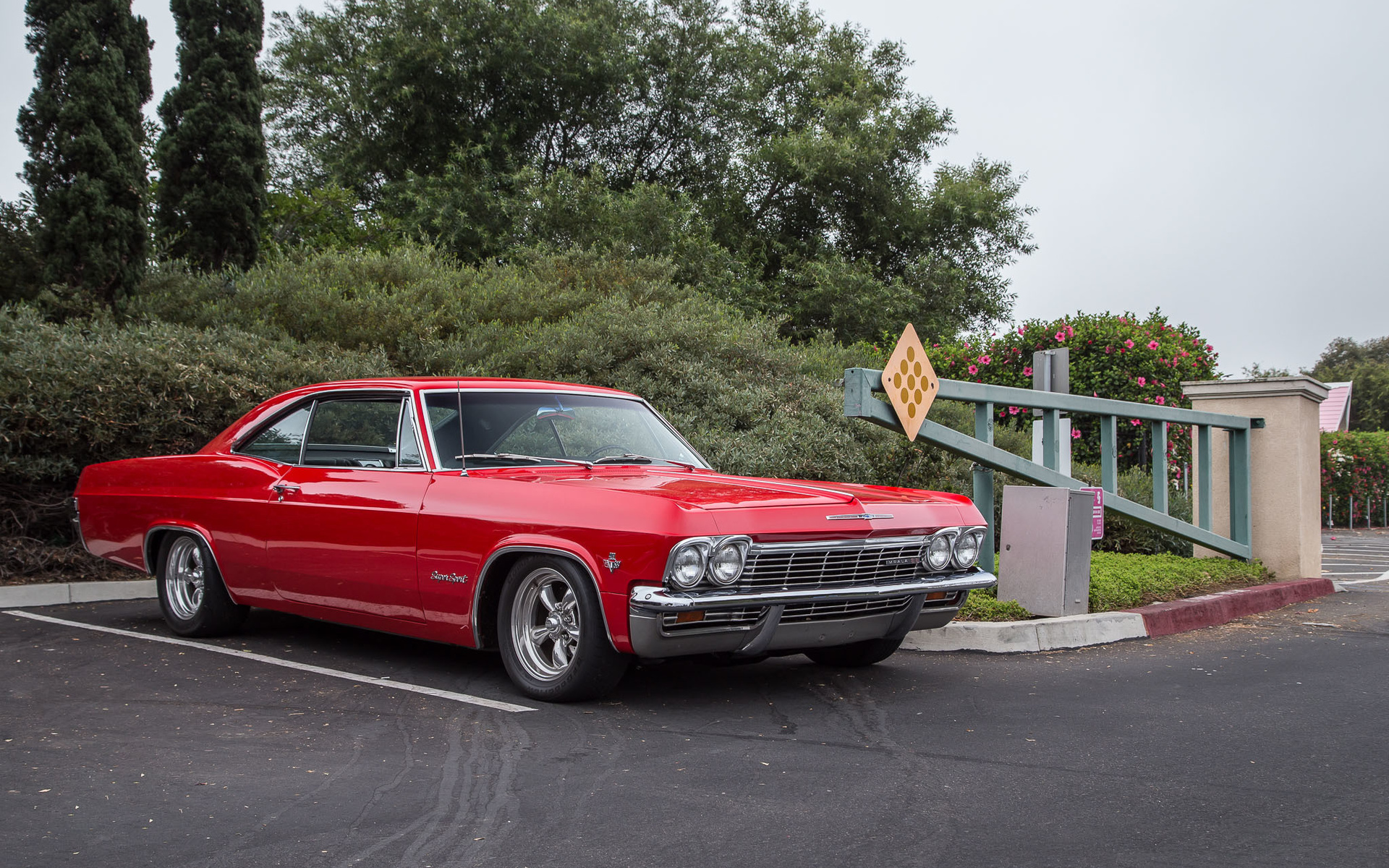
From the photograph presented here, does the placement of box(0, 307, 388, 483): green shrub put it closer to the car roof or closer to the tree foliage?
the car roof

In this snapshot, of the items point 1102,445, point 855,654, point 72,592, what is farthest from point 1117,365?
point 72,592

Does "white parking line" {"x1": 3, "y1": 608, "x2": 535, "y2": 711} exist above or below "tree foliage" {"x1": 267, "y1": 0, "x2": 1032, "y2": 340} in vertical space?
below

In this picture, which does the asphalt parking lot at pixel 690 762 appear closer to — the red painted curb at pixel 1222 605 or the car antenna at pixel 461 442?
the car antenna at pixel 461 442

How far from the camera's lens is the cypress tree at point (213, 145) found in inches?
632

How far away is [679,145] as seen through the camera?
2725cm

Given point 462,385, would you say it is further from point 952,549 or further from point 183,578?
point 952,549

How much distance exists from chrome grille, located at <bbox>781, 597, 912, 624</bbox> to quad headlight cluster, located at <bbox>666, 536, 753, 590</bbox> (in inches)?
14.8

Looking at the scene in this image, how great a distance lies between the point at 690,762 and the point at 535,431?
229 cm

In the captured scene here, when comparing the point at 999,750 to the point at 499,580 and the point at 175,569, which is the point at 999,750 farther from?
the point at 175,569

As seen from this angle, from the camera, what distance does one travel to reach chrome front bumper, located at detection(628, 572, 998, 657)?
4.67 meters

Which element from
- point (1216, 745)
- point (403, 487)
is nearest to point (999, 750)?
point (1216, 745)

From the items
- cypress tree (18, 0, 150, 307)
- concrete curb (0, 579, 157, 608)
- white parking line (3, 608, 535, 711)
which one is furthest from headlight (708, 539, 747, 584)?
cypress tree (18, 0, 150, 307)

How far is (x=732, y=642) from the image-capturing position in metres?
4.90

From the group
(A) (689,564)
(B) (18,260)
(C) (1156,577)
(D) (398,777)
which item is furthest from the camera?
(B) (18,260)
